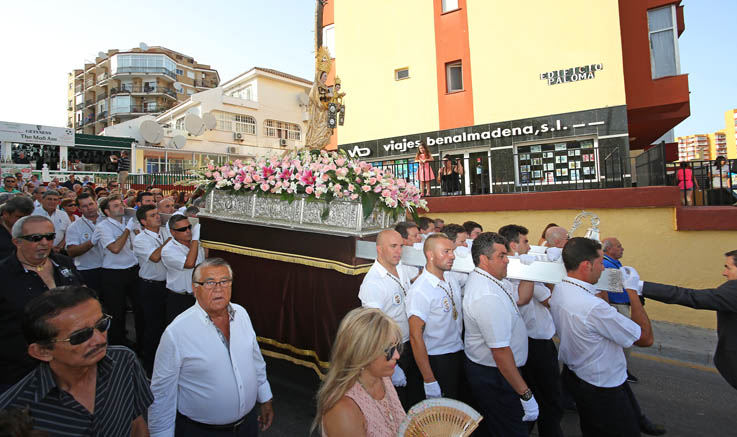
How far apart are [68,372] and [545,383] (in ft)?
11.0

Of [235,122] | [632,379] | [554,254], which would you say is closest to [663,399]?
[632,379]

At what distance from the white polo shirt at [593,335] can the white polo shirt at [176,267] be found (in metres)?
3.57

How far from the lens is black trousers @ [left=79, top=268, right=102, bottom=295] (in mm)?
5055

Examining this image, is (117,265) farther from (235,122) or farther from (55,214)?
(235,122)

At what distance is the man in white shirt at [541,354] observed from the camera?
329cm

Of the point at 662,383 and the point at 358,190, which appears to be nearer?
the point at 358,190

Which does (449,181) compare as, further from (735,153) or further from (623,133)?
(735,153)

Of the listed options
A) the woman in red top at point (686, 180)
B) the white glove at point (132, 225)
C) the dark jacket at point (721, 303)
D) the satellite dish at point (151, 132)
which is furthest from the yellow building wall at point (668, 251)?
the satellite dish at point (151, 132)

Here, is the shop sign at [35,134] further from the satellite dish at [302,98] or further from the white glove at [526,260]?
the white glove at [526,260]

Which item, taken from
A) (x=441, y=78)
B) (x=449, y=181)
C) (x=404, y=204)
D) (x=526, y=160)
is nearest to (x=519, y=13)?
(x=441, y=78)

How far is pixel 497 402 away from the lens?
2883 millimetres

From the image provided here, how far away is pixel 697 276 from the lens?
21.4ft

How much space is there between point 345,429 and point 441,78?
1228 cm

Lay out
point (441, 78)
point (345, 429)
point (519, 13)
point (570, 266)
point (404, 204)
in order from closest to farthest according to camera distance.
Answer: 1. point (345, 429)
2. point (570, 266)
3. point (404, 204)
4. point (519, 13)
5. point (441, 78)
